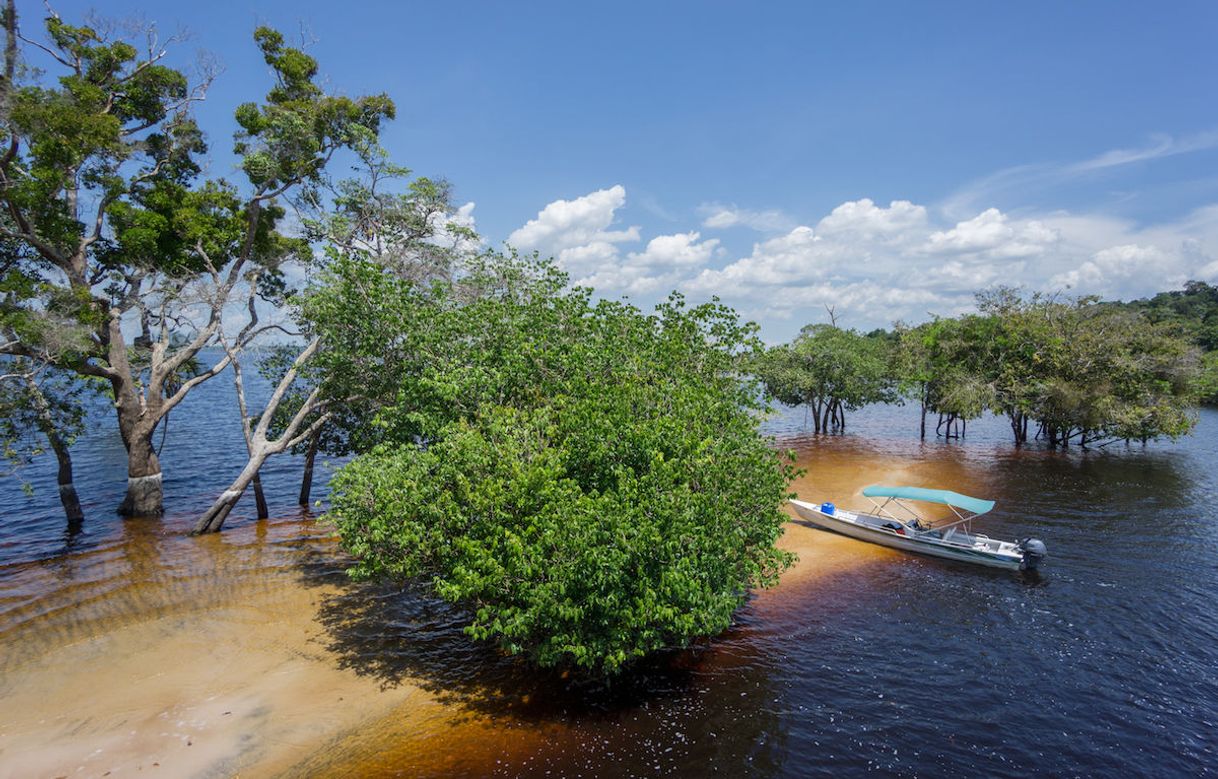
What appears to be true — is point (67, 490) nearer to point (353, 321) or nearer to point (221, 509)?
point (221, 509)

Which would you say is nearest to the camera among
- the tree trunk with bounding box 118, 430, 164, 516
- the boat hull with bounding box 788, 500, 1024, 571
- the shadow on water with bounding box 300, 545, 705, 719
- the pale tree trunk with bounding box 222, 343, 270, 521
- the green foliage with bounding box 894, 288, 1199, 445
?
the shadow on water with bounding box 300, 545, 705, 719

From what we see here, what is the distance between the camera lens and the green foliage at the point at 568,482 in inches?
463

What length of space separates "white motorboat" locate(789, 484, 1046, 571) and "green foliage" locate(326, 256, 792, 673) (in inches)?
444

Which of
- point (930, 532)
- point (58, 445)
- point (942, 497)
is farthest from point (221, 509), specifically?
point (942, 497)

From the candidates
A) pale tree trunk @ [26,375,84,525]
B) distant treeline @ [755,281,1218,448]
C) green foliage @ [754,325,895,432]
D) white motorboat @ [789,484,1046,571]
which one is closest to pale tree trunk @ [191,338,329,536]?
pale tree trunk @ [26,375,84,525]

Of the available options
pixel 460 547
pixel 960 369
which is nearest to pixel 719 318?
pixel 460 547

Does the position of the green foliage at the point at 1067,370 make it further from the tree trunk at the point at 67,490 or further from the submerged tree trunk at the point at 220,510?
the tree trunk at the point at 67,490

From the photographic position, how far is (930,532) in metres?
24.6

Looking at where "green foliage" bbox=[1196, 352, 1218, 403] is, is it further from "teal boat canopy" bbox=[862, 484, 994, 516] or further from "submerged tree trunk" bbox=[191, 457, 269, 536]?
"submerged tree trunk" bbox=[191, 457, 269, 536]

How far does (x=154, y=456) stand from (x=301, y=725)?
68.1ft

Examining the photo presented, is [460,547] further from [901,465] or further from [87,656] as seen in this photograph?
[901,465]

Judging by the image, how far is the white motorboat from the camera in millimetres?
22438

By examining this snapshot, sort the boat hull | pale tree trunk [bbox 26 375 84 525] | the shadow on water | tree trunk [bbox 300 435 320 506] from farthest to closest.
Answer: tree trunk [bbox 300 435 320 506] < the boat hull < pale tree trunk [bbox 26 375 84 525] < the shadow on water

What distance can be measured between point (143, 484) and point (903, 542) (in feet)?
106
